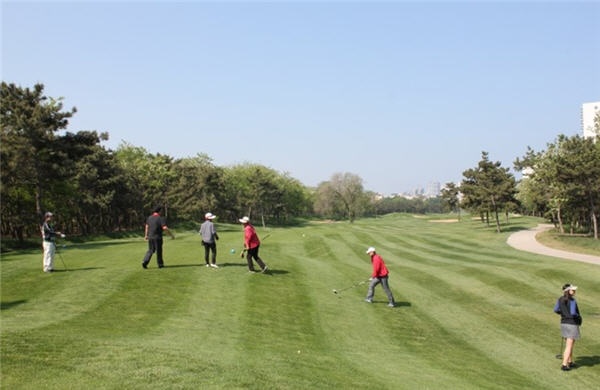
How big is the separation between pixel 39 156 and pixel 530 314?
38350 mm

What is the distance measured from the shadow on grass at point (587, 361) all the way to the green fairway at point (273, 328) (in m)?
0.07

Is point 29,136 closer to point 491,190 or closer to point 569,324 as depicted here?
point 569,324

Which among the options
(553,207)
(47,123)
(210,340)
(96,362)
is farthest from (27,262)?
(553,207)

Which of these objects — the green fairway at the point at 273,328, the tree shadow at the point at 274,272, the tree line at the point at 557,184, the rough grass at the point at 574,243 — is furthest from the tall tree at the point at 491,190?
the tree shadow at the point at 274,272

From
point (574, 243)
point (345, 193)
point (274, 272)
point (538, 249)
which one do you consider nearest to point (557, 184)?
point (574, 243)

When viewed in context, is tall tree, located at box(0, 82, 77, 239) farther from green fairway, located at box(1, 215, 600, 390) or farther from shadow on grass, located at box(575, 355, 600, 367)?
shadow on grass, located at box(575, 355, 600, 367)

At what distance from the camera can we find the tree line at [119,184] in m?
39.5

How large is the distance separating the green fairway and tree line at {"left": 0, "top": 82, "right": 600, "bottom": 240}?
17.6m

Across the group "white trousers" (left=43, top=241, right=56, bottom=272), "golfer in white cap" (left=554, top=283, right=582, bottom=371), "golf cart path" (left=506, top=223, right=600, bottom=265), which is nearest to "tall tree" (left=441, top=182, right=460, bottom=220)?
"golf cart path" (left=506, top=223, right=600, bottom=265)

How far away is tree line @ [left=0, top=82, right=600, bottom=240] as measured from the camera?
3953 centimetres

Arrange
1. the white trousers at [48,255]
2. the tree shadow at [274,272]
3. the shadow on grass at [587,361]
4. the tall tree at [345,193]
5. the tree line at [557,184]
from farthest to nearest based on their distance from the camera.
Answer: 1. the tall tree at [345,193]
2. the tree line at [557,184]
3. the tree shadow at [274,272]
4. the white trousers at [48,255]
5. the shadow on grass at [587,361]

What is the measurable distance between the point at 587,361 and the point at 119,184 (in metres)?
65.6

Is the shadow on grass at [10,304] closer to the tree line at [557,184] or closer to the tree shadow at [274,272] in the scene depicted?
the tree shadow at [274,272]

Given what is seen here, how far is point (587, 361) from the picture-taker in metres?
14.9
